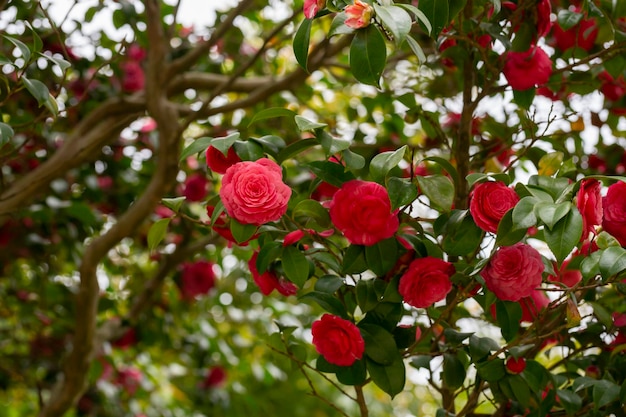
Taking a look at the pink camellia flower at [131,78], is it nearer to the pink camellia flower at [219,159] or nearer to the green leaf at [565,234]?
the pink camellia flower at [219,159]

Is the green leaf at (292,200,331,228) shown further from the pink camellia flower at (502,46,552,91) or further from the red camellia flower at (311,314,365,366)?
the pink camellia flower at (502,46,552,91)

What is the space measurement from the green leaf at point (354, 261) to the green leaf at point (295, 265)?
0.18 feet

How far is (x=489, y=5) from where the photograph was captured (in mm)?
1132

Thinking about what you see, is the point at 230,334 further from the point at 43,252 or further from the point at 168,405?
the point at 43,252

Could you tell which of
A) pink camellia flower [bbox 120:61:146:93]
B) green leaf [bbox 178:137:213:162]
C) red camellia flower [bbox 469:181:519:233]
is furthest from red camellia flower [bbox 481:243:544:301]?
pink camellia flower [bbox 120:61:146:93]

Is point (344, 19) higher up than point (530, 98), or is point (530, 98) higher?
point (344, 19)

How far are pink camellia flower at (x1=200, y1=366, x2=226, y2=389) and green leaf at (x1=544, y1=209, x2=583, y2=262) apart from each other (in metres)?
2.14

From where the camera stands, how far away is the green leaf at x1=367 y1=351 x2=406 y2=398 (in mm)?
983

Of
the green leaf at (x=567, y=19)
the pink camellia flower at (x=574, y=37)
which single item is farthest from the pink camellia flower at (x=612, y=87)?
the green leaf at (x=567, y=19)

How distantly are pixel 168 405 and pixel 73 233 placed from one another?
1.08 m

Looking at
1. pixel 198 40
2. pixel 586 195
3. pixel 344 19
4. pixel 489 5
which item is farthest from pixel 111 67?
pixel 586 195

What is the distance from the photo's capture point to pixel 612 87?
4.91 ft

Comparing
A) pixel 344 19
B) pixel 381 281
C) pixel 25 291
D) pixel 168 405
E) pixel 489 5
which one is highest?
pixel 344 19

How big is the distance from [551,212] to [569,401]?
377mm
